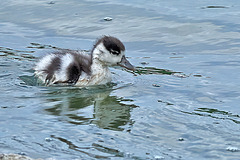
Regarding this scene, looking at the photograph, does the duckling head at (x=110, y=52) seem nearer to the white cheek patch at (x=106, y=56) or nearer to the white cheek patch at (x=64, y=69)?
the white cheek patch at (x=106, y=56)

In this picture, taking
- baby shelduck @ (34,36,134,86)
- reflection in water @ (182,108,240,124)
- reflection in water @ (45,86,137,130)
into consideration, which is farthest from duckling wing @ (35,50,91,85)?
reflection in water @ (182,108,240,124)

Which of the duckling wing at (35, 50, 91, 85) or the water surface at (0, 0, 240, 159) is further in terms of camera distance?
the duckling wing at (35, 50, 91, 85)

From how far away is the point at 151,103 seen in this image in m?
5.18

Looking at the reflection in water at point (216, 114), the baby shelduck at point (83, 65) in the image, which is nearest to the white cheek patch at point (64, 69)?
the baby shelduck at point (83, 65)

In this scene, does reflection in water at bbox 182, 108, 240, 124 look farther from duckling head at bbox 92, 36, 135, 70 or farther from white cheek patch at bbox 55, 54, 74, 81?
white cheek patch at bbox 55, 54, 74, 81

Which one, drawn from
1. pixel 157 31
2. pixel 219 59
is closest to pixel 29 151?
pixel 219 59

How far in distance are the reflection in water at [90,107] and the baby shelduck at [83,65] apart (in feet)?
0.73

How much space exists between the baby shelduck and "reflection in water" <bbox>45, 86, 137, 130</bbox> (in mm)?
223

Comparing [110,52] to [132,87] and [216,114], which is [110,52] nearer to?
[132,87]

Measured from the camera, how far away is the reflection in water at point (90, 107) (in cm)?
458

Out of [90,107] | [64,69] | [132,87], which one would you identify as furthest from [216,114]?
[64,69]

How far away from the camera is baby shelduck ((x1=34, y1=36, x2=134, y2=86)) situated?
6109mm

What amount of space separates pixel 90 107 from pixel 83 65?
4.27 feet

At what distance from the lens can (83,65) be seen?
6.32 m
